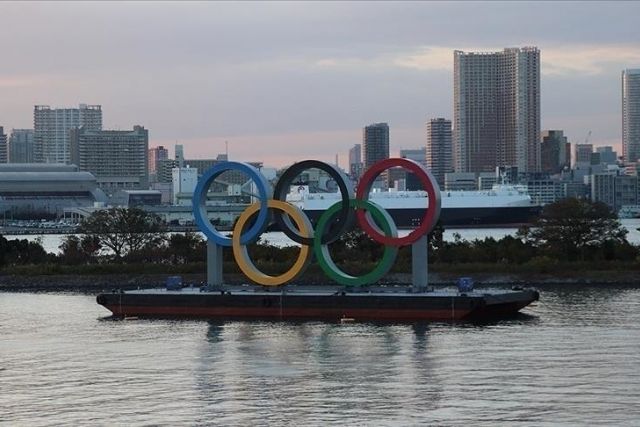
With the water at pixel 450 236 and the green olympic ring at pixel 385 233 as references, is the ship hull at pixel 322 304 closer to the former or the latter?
the green olympic ring at pixel 385 233

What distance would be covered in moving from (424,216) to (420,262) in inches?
57.6

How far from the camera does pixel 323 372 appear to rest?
3192 centimetres

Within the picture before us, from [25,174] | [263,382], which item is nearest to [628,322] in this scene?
[263,382]

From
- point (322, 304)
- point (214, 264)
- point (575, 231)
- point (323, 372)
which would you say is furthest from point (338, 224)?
point (575, 231)

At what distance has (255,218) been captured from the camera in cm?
4700

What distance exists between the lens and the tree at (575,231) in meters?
66.2

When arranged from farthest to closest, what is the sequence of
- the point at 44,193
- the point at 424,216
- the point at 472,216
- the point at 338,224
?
the point at 44,193, the point at 472,216, the point at 338,224, the point at 424,216

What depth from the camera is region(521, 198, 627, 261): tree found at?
66.2 m

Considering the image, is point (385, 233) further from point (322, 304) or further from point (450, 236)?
point (450, 236)

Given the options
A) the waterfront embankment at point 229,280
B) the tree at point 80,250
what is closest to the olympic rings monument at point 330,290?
the waterfront embankment at point 229,280

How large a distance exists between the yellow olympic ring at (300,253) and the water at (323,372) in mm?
2548

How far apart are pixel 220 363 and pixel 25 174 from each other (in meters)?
161

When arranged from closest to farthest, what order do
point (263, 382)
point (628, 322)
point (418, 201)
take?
point (263, 382)
point (628, 322)
point (418, 201)

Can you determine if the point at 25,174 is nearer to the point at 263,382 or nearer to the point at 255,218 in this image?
the point at 255,218
